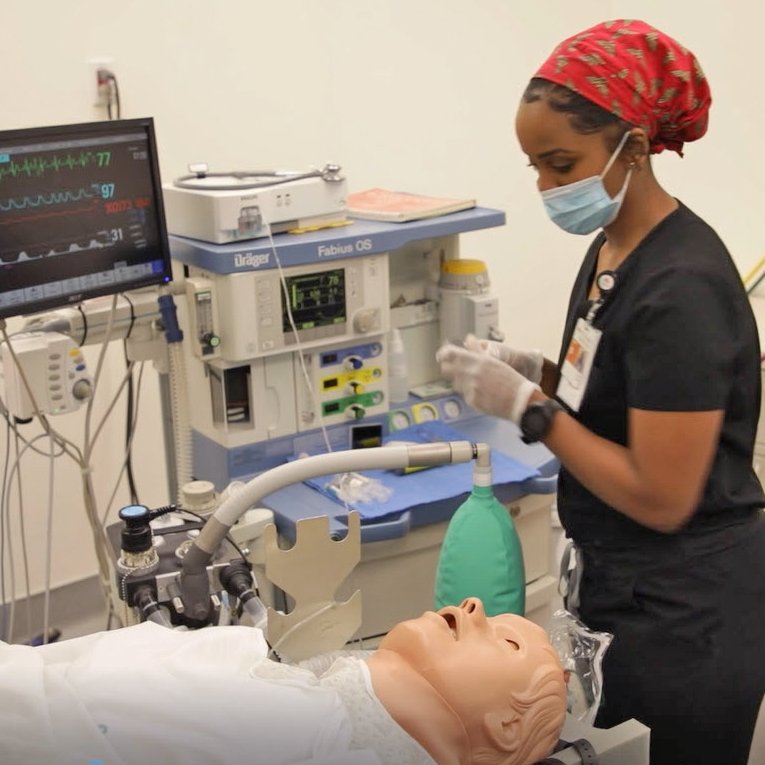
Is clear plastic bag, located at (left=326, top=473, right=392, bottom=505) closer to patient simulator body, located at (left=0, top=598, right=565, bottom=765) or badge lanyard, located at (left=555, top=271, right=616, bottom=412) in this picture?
badge lanyard, located at (left=555, top=271, right=616, bottom=412)

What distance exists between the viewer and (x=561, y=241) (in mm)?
4094

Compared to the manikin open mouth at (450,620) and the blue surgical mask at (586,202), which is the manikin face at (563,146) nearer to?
the blue surgical mask at (586,202)

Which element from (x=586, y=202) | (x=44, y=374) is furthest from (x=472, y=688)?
(x=44, y=374)

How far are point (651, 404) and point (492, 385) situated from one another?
0.25 metres

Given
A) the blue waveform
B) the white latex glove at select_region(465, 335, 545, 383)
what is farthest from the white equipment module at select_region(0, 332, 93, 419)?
the white latex glove at select_region(465, 335, 545, 383)

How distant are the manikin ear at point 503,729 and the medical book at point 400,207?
1390mm

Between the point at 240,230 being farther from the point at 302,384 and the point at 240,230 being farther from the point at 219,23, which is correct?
the point at 219,23

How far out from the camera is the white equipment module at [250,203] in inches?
83.6

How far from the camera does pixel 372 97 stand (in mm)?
3402

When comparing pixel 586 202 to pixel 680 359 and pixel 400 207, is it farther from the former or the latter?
pixel 400 207

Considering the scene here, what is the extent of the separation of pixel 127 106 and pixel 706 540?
2.13 metres

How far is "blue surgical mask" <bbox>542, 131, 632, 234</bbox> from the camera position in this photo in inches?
54.4

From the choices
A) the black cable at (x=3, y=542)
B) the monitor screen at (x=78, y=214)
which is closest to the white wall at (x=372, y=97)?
the black cable at (x=3, y=542)

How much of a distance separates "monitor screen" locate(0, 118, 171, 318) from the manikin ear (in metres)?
1.16
